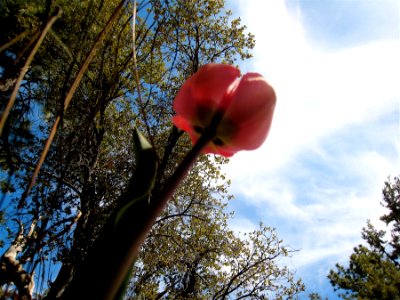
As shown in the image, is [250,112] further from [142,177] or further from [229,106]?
[142,177]

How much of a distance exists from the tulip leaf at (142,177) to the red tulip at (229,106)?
0.06m

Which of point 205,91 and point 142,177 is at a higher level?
point 205,91

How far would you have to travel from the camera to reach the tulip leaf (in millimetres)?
273

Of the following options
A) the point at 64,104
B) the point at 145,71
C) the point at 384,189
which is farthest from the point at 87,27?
the point at 384,189

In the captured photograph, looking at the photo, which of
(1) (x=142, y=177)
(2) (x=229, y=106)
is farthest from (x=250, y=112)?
(1) (x=142, y=177)

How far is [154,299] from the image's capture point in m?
8.47

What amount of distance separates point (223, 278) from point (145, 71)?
6314 millimetres

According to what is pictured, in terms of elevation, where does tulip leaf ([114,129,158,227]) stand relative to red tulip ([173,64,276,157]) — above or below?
below

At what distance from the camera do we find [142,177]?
289 mm

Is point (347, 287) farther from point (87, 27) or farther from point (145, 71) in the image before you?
point (87, 27)

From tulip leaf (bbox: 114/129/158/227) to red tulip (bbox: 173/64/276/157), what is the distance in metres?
0.06

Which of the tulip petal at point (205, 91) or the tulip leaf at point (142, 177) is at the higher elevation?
the tulip petal at point (205, 91)

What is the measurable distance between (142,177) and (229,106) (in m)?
0.12

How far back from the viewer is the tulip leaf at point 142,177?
27 cm
